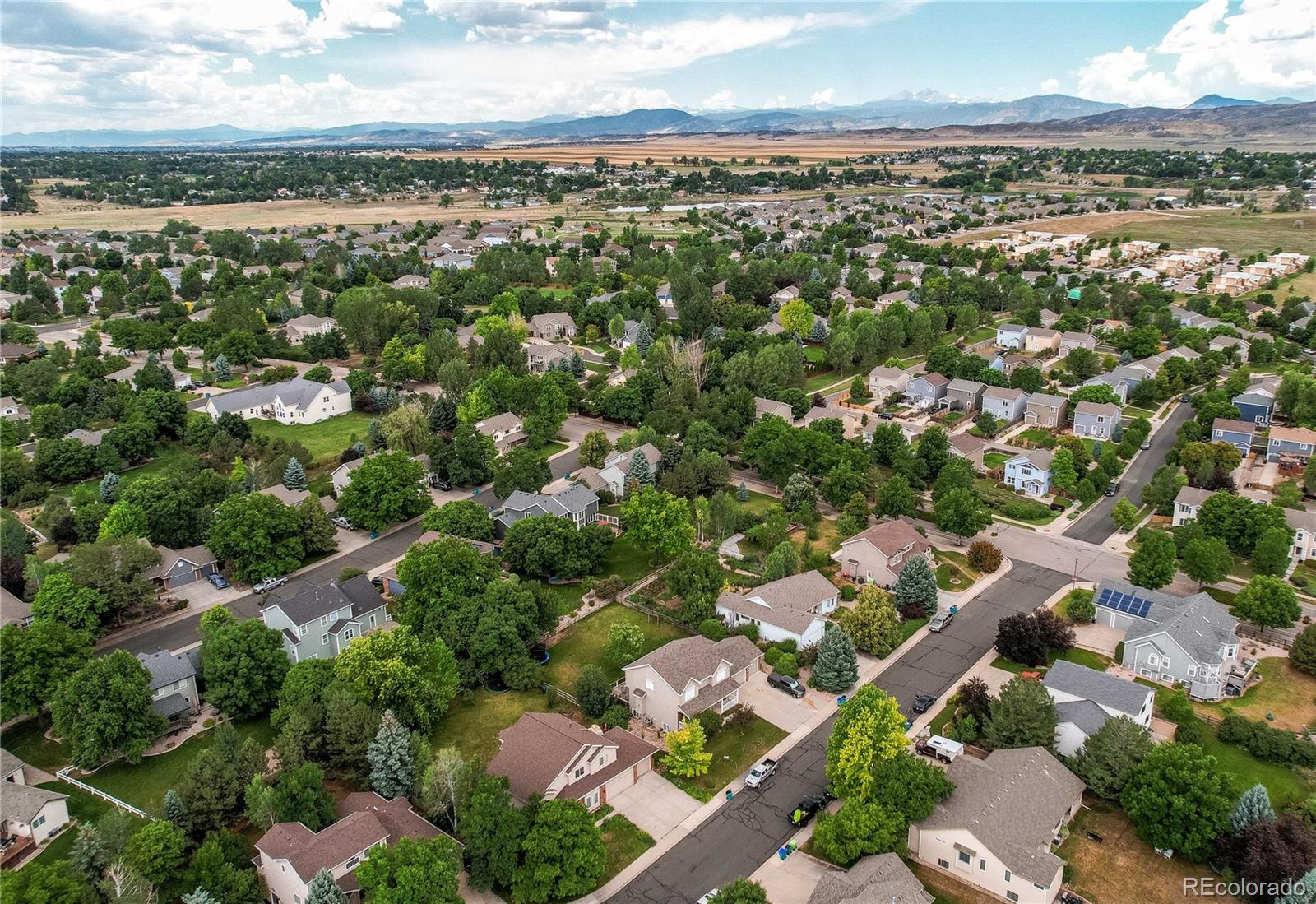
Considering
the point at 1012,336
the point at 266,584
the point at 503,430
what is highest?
the point at 1012,336

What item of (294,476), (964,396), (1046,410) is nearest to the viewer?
(294,476)

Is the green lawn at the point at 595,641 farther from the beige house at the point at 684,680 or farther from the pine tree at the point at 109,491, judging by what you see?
the pine tree at the point at 109,491

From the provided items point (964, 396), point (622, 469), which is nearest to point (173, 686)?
point (622, 469)

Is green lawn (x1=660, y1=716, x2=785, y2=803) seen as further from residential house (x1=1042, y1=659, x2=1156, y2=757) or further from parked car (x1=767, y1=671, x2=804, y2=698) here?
residential house (x1=1042, y1=659, x2=1156, y2=757)

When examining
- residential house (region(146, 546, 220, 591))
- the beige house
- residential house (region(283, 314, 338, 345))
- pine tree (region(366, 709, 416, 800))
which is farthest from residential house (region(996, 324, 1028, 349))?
pine tree (region(366, 709, 416, 800))

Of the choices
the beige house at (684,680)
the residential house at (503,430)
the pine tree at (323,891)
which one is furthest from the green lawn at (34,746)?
the residential house at (503,430)

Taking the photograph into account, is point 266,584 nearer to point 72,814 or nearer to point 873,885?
point 72,814

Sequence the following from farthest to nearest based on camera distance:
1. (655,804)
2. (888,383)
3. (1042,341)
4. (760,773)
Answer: (1042,341)
(888,383)
(760,773)
(655,804)
